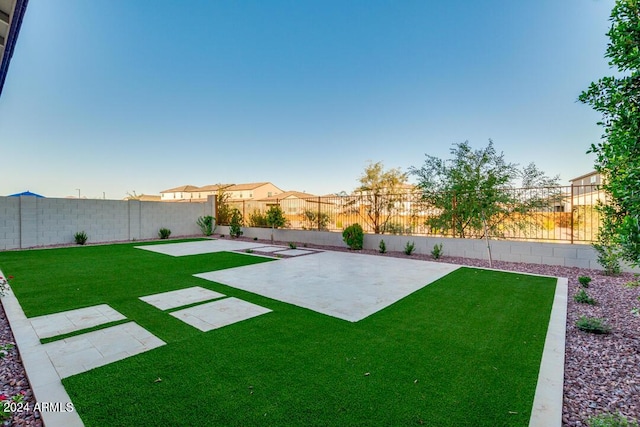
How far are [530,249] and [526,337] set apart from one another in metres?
5.54

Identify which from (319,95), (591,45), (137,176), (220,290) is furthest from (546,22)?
(137,176)

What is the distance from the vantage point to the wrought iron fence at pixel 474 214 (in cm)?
711

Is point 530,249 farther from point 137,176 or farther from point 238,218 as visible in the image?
point 137,176

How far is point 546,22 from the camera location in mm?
7270

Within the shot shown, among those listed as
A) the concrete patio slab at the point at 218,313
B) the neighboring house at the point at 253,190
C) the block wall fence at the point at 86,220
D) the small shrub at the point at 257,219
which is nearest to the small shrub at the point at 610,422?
the concrete patio slab at the point at 218,313

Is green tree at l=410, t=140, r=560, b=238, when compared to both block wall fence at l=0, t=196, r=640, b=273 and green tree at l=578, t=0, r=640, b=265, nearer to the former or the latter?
block wall fence at l=0, t=196, r=640, b=273

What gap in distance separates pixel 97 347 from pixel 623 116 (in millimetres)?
4720

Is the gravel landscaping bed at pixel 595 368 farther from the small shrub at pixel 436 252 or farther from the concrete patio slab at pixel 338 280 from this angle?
the small shrub at pixel 436 252

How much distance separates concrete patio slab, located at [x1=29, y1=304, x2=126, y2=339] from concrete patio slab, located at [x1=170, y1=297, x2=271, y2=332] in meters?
0.83

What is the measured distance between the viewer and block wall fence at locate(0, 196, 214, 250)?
995 centimetres

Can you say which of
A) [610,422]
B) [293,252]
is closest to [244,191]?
[293,252]

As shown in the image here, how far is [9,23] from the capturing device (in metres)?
3.16

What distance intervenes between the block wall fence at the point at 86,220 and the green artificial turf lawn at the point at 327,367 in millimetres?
7743

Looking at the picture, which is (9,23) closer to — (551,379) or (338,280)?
(338,280)
